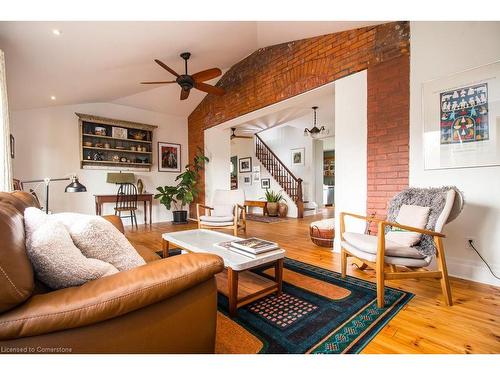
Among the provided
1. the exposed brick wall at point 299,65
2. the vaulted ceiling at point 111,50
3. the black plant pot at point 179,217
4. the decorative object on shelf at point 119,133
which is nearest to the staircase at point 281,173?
the exposed brick wall at point 299,65

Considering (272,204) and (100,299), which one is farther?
(272,204)

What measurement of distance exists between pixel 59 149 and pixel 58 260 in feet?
16.0

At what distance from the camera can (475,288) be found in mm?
1955

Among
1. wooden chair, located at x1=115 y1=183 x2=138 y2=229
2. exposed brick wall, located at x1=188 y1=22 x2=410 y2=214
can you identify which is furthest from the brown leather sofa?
wooden chair, located at x1=115 y1=183 x2=138 y2=229

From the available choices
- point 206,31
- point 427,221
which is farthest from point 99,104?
point 427,221

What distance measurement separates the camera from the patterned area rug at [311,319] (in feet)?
4.14

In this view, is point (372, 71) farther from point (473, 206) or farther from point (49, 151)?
point (49, 151)

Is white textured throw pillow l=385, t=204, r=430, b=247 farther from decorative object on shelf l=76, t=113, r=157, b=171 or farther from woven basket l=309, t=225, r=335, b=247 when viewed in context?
decorative object on shelf l=76, t=113, r=157, b=171

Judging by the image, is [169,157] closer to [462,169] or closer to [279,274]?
[279,274]

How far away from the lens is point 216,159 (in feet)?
18.5

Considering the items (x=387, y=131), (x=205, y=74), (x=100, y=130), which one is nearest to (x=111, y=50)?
(x=205, y=74)

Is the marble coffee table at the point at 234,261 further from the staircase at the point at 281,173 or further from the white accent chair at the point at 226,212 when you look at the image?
the staircase at the point at 281,173

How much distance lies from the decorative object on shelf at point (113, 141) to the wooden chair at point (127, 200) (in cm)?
49

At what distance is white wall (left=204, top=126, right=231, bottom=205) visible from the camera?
221 inches
